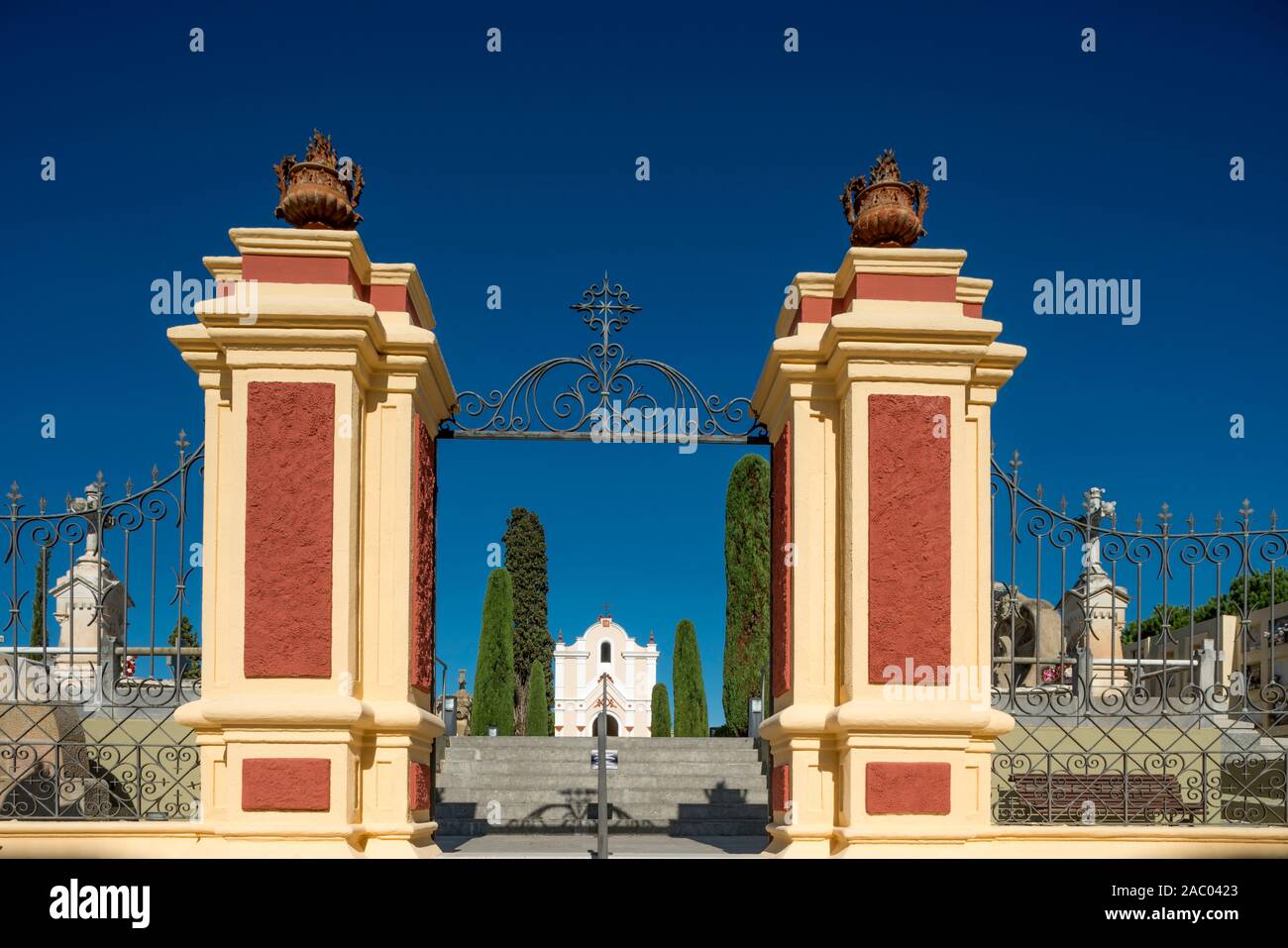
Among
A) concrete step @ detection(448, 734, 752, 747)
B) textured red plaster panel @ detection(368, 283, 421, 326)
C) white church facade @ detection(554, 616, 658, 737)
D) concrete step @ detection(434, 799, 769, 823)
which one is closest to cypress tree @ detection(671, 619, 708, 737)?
concrete step @ detection(448, 734, 752, 747)

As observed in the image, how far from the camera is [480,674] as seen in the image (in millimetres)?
28359

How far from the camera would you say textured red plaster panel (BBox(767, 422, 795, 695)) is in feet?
27.2

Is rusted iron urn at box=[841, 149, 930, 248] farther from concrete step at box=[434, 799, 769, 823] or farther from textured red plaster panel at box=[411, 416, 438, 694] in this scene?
concrete step at box=[434, 799, 769, 823]

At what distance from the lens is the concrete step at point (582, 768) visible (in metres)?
13.6

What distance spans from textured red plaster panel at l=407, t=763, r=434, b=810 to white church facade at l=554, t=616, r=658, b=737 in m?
45.9

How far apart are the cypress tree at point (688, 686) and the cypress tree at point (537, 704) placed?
3.67 metres

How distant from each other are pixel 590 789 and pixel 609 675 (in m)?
42.6

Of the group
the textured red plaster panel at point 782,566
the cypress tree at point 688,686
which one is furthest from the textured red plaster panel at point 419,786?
the cypress tree at point 688,686

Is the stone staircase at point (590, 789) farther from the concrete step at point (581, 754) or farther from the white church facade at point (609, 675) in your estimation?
the white church facade at point (609, 675)

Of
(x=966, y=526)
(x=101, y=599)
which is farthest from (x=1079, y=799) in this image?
(x=101, y=599)

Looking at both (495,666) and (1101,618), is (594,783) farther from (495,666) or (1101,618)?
(495,666)
